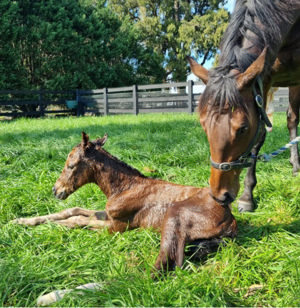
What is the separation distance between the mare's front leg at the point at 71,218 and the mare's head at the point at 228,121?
140 centimetres

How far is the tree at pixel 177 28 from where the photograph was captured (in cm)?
2917

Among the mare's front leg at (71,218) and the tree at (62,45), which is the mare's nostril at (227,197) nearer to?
the mare's front leg at (71,218)

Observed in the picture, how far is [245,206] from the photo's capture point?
3.56 metres

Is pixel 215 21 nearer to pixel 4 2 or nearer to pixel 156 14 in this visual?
pixel 156 14

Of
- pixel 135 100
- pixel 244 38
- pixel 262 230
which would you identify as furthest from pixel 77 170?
pixel 135 100

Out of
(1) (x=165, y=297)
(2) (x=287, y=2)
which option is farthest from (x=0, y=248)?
(2) (x=287, y=2)

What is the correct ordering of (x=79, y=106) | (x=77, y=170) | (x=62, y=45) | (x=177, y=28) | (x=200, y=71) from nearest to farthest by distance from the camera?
1. (x=200, y=71)
2. (x=77, y=170)
3. (x=79, y=106)
4. (x=62, y=45)
5. (x=177, y=28)

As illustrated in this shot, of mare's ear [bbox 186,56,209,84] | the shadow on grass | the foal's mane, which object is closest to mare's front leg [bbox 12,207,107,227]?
the foal's mane

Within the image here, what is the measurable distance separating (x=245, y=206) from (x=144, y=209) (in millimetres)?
1155

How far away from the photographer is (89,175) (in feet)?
10.9

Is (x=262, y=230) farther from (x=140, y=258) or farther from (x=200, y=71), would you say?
(x=200, y=71)

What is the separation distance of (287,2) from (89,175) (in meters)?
2.50

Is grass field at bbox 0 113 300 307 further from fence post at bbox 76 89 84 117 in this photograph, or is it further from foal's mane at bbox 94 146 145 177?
fence post at bbox 76 89 84 117

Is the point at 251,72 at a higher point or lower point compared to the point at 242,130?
higher
